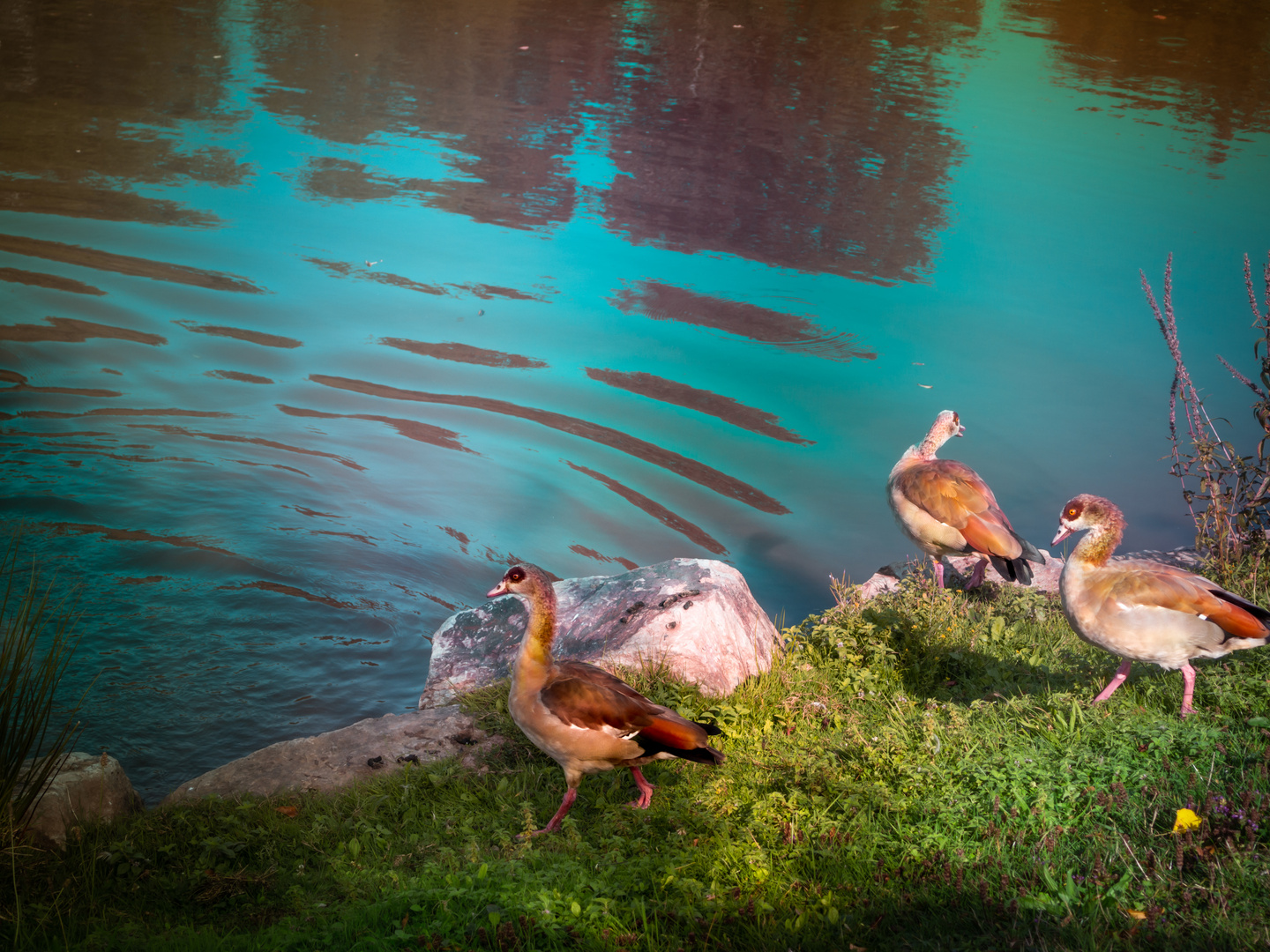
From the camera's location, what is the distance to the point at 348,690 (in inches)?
299

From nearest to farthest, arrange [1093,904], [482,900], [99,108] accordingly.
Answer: [1093,904], [482,900], [99,108]

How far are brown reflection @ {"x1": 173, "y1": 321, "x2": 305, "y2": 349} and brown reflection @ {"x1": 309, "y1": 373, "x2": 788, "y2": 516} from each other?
3.02 ft

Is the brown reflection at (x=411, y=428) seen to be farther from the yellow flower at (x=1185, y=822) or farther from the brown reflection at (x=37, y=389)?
the yellow flower at (x=1185, y=822)

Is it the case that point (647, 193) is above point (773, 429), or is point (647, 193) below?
above

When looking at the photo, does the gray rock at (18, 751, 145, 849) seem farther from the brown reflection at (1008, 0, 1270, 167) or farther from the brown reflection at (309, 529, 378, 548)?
the brown reflection at (1008, 0, 1270, 167)

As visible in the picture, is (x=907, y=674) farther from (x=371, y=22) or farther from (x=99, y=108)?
(x=371, y=22)

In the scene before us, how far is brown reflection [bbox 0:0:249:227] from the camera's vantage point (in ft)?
50.5

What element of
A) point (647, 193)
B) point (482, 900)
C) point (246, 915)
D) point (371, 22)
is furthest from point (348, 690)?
point (371, 22)

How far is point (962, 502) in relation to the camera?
7.32m

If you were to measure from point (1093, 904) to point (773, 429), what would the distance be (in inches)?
319

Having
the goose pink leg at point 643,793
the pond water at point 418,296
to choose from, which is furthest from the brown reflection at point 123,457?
the goose pink leg at point 643,793

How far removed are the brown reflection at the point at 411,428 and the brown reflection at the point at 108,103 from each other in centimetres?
540

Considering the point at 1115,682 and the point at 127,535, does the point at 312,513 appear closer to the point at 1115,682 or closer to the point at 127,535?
the point at 127,535

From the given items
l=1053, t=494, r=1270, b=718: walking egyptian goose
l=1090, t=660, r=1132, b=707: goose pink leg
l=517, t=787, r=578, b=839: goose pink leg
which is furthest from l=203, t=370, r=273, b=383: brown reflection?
l=1090, t=660, r=1132, b=707: goose pink leg
